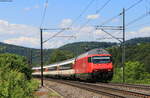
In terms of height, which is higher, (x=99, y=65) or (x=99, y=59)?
(x=99, y=59)

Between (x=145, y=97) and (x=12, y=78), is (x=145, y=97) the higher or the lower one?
the lower one

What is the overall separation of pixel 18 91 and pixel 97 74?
2005cm

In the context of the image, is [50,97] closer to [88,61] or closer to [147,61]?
[88,61]

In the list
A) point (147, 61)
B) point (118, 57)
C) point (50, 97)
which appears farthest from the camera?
point (118, 57)

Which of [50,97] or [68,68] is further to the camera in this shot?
[68,68]

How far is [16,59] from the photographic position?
31.8 meters

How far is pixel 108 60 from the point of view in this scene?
3369 centimetres

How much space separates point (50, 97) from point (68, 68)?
95.1ft

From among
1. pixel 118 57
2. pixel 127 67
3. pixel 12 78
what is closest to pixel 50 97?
pixel 12 78

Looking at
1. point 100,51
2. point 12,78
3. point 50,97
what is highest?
point 100,51

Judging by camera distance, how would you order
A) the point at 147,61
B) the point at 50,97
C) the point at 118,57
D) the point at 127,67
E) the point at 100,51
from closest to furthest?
the point at 50,97
the point at 100,51
the point at 127,67
the point at 147,61
the point at 118,57

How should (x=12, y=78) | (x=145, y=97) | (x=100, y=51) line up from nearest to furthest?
(x=12, y=78)
(x=145, y=97)
(x=100, y=51)

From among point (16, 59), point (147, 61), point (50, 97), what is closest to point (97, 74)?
point (16, 59)

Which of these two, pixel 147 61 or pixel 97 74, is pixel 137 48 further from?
pixel 97 74
